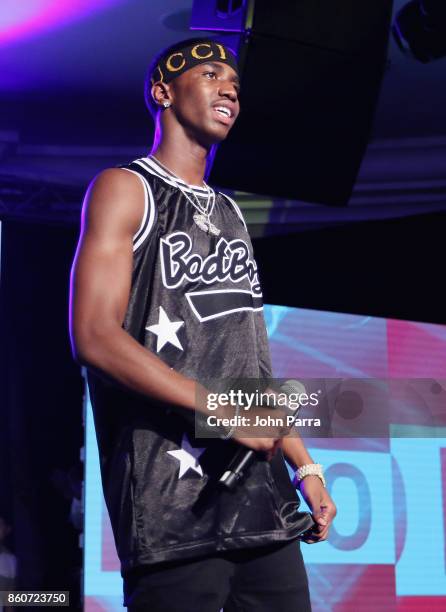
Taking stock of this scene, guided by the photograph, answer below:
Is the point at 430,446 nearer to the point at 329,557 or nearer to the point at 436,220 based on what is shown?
the point at 329,557

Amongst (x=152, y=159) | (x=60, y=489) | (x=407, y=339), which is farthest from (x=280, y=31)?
(x=60, y=489)

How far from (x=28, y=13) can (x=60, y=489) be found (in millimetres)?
2582

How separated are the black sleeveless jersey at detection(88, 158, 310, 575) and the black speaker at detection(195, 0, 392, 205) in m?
1.40

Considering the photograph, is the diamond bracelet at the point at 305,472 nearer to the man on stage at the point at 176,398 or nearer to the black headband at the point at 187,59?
the man on stage at the point at 176,398

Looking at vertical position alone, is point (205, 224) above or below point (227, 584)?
above

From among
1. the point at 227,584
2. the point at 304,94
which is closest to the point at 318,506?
the point at 227,584

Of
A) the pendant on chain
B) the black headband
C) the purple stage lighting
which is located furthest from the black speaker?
the pendant on chain

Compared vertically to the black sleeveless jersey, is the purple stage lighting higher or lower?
higher

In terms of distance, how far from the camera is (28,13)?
415 cm

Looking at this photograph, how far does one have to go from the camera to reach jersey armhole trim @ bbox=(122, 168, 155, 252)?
1612mm

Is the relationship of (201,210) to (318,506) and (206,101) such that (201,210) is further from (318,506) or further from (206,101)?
(318,506)

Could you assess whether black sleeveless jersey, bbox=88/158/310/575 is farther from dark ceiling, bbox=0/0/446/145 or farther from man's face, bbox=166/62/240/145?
dark ceiling, bbox=0/0/446/145

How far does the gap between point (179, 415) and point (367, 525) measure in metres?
2.91

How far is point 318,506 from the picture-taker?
67.6 inches
